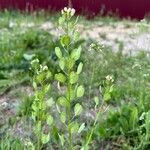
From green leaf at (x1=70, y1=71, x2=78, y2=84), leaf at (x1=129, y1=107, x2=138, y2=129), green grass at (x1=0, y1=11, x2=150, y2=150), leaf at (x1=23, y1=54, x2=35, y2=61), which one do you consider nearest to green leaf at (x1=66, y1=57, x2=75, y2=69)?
green leaf at (x1=70, y1=71, x2=78, y2=84)

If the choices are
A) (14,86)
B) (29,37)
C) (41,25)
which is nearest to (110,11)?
(41,25)

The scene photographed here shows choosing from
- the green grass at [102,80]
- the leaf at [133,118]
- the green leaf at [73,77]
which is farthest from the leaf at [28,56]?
the green leaf at [73,77]

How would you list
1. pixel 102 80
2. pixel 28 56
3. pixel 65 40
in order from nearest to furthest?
1. pixel 65 40
2. pixel 102 80
3. pixel 28 56

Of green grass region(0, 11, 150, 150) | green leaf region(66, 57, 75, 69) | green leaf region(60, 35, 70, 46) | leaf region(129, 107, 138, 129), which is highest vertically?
green leaf region(60, 35, 70, 46)

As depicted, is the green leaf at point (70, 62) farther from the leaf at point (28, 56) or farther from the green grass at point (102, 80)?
the leaf at point (28, 56)

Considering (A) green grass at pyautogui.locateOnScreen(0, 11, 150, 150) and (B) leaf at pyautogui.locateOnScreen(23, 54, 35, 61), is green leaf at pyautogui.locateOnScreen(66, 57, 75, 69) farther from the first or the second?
(B) leaf at pyautogui.locateOnScreen(23, 54, 35, 61)

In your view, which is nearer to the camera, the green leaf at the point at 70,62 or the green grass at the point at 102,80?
the green leaf at the point at 70,62

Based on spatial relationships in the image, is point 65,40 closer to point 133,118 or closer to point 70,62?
point 70,62

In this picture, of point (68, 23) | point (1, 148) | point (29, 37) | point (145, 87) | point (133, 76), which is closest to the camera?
point (68, 23)

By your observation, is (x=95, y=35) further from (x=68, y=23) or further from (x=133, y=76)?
(x=68, y=23)

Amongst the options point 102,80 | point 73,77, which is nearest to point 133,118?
point 102,80

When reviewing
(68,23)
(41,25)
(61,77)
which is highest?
(68,23)
